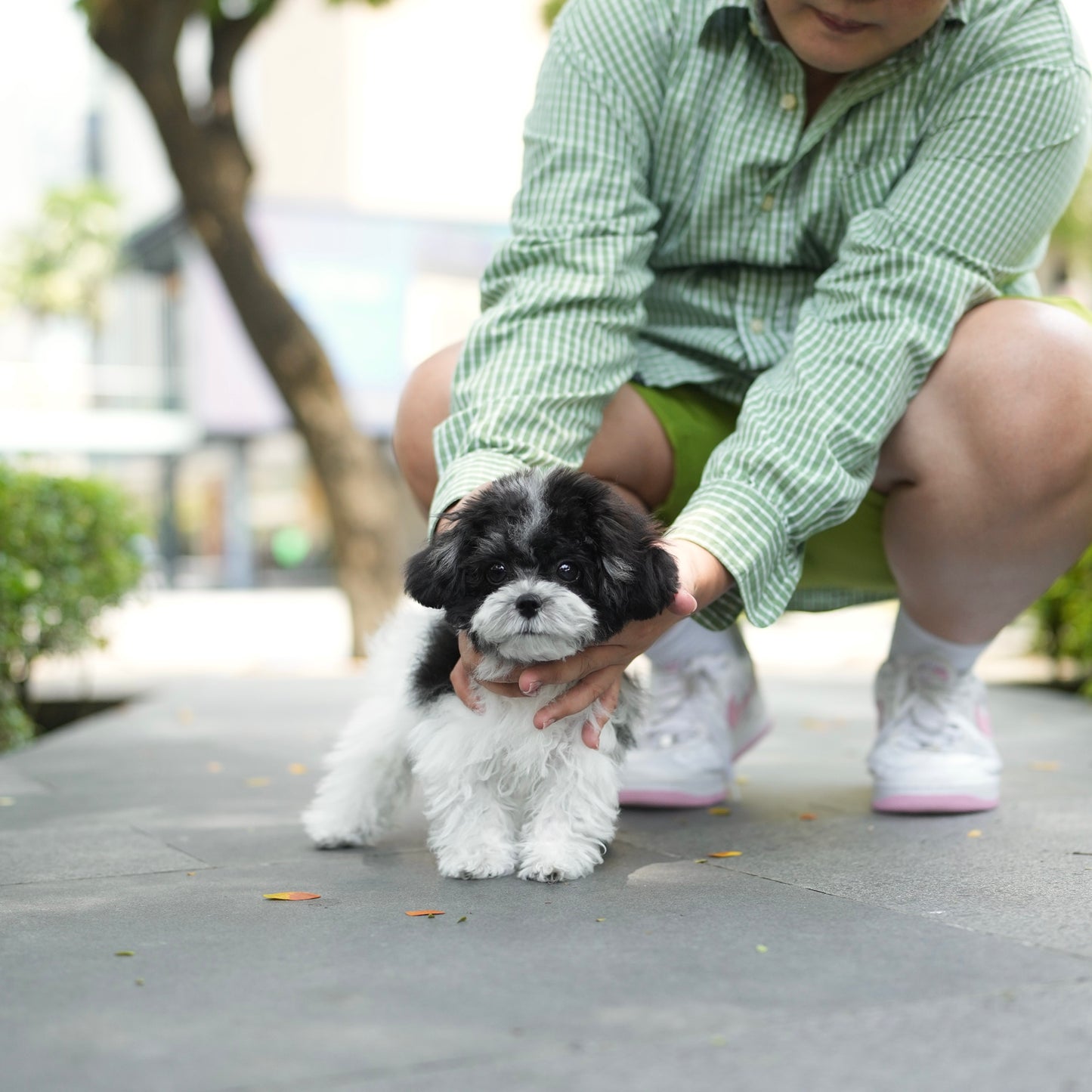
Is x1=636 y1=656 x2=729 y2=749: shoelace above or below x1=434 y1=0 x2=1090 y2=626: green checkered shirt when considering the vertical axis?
below

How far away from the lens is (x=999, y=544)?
290 cm

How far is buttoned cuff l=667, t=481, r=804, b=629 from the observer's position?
252 centimetres

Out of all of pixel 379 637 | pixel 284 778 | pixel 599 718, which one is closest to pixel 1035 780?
pixel 599 718

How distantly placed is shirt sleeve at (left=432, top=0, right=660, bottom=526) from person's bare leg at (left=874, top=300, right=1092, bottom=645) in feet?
2.24

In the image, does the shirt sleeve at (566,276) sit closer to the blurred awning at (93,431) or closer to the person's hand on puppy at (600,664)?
the person's hand on puppy at (600,664)

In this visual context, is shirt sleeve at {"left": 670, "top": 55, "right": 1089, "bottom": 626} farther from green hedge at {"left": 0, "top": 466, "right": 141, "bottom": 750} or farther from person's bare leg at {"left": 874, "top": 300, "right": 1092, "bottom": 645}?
green hedge at {"left": 0, "top": 466, "right": 141, "bottom": 750}

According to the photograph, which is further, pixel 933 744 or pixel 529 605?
pixel 933 744

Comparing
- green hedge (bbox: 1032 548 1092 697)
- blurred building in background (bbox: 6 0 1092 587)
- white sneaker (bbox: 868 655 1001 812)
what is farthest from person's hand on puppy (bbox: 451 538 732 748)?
blurred building in background (bbox: 6 0 1092 587)

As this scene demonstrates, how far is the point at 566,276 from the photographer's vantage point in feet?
9.45

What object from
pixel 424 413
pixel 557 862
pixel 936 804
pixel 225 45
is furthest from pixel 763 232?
pixel 225 45

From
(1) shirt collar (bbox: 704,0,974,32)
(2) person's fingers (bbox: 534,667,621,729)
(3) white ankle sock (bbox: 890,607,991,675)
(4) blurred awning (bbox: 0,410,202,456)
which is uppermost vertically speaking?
(1) shirt collar (bbox: 704,0,974,32)

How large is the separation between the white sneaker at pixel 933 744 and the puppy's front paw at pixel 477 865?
3.23 ft

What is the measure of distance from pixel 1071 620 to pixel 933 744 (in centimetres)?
336

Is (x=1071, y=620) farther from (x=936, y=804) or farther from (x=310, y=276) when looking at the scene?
(x=310, y=276)
